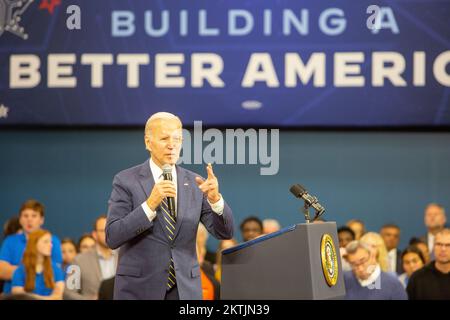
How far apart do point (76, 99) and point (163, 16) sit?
97cm

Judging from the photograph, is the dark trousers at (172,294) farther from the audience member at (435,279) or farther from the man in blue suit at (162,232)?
the audience member at (435,279)

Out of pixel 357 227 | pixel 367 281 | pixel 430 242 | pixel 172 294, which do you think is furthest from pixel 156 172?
pixel 430 242

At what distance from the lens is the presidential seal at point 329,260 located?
126 inches

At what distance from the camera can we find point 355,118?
6.52 m

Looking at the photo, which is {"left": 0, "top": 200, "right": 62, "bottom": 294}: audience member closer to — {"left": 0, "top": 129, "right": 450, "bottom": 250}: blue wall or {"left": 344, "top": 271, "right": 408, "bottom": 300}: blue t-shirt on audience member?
{"left": 0, "top": 129, "right": 450, "bottom": 250}: blue wall

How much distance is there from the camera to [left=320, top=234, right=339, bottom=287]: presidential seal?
10.5 feet

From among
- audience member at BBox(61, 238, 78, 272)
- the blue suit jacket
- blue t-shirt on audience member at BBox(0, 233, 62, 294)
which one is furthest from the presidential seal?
audience member at BBox(61, 238, 78, 272)

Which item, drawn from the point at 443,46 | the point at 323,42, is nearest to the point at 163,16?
the point at 323,42

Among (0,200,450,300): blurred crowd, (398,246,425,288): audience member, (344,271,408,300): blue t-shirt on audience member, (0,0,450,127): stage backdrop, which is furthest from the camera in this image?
(398,246,425,288): audience member

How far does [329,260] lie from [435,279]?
2413mm

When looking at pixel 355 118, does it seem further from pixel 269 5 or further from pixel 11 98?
pixel 11 98

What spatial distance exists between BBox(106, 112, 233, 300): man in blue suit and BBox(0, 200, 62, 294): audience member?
7.28ft

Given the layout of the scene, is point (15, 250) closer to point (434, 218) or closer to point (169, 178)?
point (169, 178)

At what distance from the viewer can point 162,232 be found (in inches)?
132
